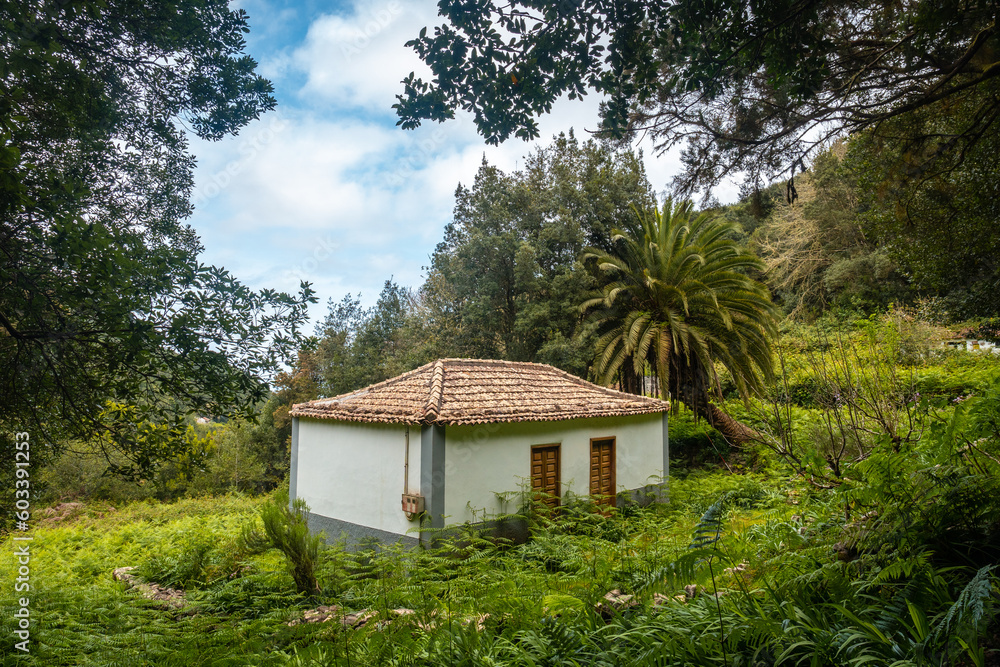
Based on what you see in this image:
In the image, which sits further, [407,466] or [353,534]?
[353,534]

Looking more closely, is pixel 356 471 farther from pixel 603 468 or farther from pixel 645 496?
pixel 645 496

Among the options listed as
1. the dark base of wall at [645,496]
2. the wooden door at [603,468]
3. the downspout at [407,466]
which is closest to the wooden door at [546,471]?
the wooden door at [603,468]

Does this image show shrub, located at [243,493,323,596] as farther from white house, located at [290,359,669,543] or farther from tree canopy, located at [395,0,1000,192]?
tree canopy, located at [395,0,1000,192]

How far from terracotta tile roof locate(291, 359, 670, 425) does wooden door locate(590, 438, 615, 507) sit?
72 cm

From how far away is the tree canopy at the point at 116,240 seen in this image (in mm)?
3910

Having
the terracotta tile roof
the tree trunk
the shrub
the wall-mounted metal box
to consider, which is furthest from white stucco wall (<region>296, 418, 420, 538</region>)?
the tree trunk

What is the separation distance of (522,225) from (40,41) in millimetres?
17097

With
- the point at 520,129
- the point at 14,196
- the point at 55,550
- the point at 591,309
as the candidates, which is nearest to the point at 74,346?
the point at 14,196

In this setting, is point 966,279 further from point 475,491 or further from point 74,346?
point 74,346

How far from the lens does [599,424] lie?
36.5ft

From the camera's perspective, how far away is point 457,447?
8.80 metres

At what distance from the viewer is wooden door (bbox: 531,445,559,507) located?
994 cm

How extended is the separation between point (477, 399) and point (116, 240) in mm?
6534

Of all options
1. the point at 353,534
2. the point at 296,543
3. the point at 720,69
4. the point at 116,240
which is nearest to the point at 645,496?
the point at 353,534
